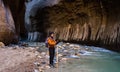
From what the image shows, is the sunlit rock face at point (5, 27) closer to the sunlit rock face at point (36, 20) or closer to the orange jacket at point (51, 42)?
the sunlit rock face at point (36, 20)

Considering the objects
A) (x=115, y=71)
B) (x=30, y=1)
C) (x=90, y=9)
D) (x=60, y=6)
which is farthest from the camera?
(x=30, y=1)

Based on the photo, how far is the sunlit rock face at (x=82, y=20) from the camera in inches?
977

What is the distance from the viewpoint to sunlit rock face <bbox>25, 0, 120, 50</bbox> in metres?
24.8

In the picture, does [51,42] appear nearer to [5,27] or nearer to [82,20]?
[5,27]

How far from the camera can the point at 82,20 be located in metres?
29.0

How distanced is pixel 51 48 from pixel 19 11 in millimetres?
22147

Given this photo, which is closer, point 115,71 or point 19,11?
point 115,71

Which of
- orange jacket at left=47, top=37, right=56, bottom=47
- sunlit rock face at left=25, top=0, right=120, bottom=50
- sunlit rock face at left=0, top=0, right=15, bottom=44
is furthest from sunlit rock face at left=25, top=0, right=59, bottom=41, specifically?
orange jacket at left=47, top=37, right=56, bottom=47

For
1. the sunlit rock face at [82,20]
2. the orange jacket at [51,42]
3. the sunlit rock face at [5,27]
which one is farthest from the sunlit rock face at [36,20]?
the orange jacket at [51,42]

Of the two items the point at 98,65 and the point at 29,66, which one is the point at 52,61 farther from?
the point at 98,65

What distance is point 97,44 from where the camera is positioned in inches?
1042

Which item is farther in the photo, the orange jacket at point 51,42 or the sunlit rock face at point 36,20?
the sunlit rock face at point 36,20

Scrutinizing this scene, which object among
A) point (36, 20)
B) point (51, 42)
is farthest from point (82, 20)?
point (51, 42)

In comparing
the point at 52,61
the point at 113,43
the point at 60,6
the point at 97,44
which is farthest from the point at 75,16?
the point at 52,61
